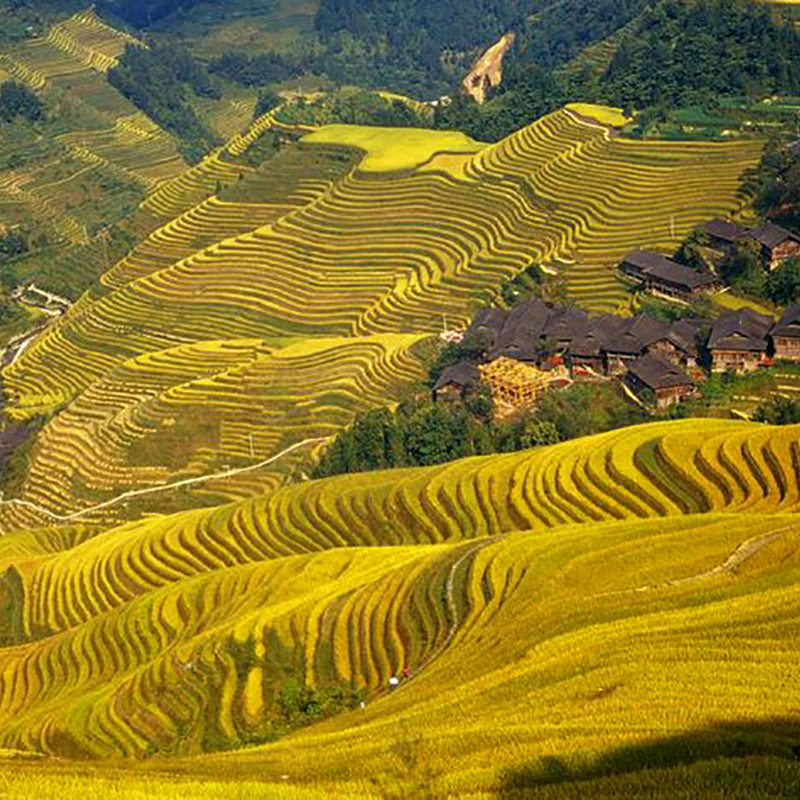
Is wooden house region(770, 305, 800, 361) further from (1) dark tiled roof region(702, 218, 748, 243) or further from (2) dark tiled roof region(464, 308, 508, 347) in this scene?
(2) dark tiled roof region(464, 308, 508, 347)

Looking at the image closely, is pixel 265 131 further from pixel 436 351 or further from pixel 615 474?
pixel 615 474

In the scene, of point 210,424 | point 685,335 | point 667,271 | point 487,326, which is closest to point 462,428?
point 487,326

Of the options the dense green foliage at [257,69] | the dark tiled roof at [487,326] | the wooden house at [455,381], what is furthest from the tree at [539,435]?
the dense green foliage at [257,69]

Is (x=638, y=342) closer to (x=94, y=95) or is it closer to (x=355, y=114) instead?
(x=355, y=114)

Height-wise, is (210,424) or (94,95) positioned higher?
(210,424)

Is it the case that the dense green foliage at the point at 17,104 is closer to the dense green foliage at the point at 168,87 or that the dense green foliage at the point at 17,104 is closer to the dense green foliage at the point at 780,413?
the dense green foliage at the point at 168,87
